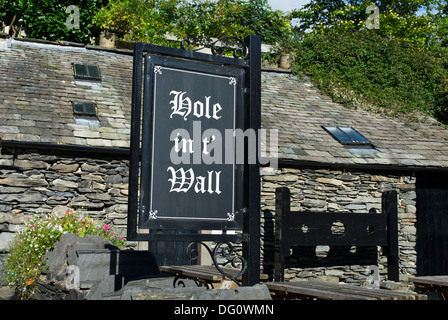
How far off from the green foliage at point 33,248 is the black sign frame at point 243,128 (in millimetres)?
3394

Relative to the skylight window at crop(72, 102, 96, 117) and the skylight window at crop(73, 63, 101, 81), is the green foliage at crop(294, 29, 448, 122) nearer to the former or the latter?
the skylight window at crop(73, 63, 101, 81)

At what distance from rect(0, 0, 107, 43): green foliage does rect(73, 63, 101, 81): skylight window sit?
185 inches

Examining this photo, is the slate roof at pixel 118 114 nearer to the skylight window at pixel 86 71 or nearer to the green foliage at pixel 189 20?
the skylight window at pixel 86 71

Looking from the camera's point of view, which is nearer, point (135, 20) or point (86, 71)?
point (86, 71)

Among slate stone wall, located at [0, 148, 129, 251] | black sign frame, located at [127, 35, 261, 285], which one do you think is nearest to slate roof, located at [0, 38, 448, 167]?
slate stone wall, located at [0, 148, 129, 251]

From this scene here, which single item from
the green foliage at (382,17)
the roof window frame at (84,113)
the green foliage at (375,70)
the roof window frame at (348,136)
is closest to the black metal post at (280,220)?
the roof window frame at (348,136)

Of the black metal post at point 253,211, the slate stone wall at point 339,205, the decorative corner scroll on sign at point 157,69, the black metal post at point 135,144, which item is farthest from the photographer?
the slate stone wall at point 339,205

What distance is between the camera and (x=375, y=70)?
15961 mm

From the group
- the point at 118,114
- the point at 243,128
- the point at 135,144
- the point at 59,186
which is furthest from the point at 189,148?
the point at 118,114

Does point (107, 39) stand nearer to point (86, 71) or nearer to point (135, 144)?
point (86, 71)

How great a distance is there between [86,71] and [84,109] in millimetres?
2005

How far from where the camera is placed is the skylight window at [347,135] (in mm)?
11148

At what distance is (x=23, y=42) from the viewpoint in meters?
12.7

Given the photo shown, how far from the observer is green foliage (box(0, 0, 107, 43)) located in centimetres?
1564
